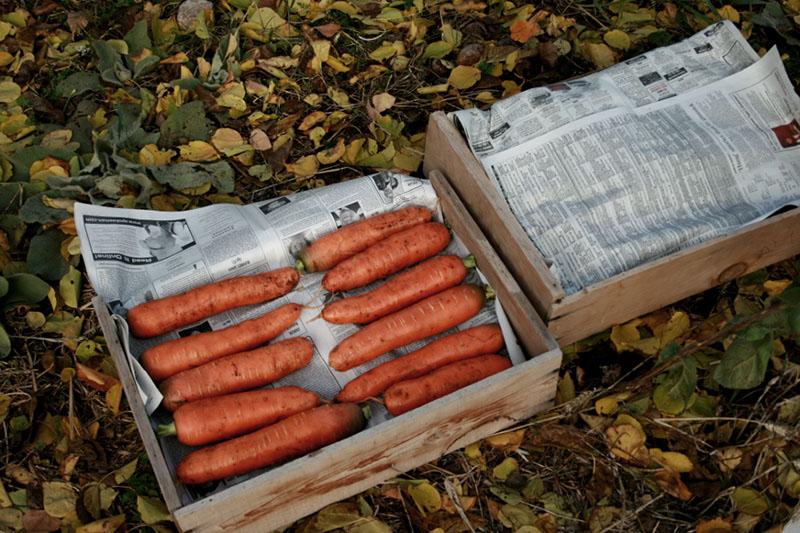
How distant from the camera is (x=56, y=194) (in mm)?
2732

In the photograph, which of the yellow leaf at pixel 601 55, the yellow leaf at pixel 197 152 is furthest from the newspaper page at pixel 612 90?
the yellow leaf at pixel 197 152

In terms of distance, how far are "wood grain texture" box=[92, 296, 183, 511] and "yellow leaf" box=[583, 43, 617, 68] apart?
7.05 feet

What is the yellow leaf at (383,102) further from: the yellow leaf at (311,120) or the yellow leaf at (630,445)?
the yellow leaf at (630,445)

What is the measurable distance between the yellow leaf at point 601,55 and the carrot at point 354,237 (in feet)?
3.72

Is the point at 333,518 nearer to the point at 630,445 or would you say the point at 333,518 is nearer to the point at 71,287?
the point at 630,445

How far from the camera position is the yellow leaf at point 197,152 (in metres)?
2.94

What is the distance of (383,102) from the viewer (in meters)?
3.12

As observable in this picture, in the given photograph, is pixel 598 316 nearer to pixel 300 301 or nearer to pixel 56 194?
pixel 300 301

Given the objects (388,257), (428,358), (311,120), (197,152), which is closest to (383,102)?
(311,120)

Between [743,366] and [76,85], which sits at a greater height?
[76,85]

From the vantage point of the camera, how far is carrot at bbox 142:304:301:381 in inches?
90.7

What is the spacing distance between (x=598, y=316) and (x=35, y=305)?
186 centimetres

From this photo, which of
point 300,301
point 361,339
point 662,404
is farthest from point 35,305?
point 662,404

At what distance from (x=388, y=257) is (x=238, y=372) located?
604mm
